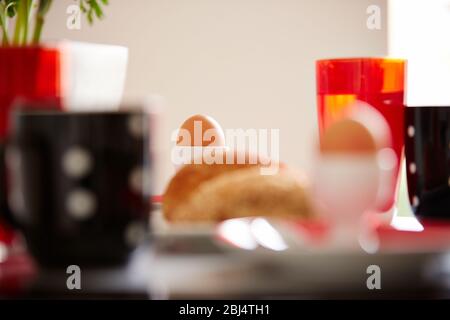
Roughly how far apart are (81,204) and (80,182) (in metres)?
0.01

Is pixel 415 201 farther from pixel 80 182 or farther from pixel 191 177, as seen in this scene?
pixel 80 182

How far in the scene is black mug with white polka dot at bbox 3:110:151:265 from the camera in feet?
1.13

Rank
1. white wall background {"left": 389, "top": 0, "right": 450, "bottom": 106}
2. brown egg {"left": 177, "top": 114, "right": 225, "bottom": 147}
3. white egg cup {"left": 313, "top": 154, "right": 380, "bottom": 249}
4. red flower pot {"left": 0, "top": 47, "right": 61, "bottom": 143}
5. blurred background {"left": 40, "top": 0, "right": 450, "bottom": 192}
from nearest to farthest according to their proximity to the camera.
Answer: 1. white egg cup {"left": 313, "top": 154, "right": 380, "bottom": 249}
2. red flower pot {"left": 0, "top": 47, "right": 61, "bottom": 143}
3. brown egg {"left": 177, "top": 114, "right": 225, "bottom": 147}
4. white wall background {"left": 389, "top": 0, "right": 450, "bottom": 106}
5. blurred background {"left": 40, "top": 0, "right": 450, "bottom": 192}

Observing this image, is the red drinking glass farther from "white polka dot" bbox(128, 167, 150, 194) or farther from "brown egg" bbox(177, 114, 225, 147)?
"white polka dot" bbox(128, 167, 150, 194)

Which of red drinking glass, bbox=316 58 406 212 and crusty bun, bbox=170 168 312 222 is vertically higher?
red drinking glass, bbox=316 58 406 212

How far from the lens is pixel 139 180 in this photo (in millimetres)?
355

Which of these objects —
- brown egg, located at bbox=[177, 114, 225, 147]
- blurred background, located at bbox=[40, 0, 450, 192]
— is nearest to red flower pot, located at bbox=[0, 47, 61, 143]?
brown egg, located at bbox=[177, 114, 225, 147]

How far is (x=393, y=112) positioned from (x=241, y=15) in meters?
1.67

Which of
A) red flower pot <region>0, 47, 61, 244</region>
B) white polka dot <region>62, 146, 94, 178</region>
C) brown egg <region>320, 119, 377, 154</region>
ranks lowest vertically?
white polka dot <region>62, 146, 94, 178</region>

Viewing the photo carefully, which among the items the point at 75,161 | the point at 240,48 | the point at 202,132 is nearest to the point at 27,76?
the point at 75,161

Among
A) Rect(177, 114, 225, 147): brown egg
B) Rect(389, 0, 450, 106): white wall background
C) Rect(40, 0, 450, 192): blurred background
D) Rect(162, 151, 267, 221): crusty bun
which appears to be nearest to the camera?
Rect(162, 151, 267, 221): crusty bun

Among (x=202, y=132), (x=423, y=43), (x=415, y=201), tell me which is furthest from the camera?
(x=423, y=43)
